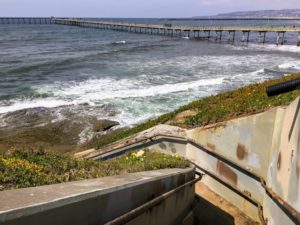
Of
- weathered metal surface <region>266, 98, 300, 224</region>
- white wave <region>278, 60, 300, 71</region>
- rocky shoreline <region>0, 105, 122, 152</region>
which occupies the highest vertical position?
weathered metal surface <region>266, 98, 300, 224</region>

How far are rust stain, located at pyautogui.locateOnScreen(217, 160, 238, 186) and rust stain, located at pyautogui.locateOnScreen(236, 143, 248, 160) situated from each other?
50 centimetres

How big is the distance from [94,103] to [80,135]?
551 centimetres

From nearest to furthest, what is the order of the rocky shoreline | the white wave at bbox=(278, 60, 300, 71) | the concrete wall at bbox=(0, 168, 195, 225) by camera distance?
1. the concrete wall at bbox=(0, 168, 195, 225)
2. the rocky shoreline
3. the white wave at bbox=(278, 60, 300, 71)

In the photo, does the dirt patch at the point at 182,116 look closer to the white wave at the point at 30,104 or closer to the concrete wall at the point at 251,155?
the concrete wall at the point at 251,155

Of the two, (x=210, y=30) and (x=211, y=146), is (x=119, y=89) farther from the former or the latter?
(x=210, y=30)

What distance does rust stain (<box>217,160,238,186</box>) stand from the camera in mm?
8977

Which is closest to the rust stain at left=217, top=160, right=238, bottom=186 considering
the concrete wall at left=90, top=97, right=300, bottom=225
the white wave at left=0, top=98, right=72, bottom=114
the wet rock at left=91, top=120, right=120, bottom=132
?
the concrete wall at left=90, top=97, right=300, bottom=225

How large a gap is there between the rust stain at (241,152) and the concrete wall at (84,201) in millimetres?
3279

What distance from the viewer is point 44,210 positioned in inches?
121

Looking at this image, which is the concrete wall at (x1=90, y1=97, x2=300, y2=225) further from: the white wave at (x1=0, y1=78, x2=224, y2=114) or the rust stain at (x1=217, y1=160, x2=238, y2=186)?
the white wave at (x1=0, y1=78, x2=224, y2=114)

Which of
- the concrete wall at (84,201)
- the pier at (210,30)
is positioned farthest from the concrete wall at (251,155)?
the pier at (210,30)

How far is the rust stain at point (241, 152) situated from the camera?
8562 mm

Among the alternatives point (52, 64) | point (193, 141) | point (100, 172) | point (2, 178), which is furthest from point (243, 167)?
point (52, 64)

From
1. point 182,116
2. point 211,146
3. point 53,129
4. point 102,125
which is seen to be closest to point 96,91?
point 102,125
